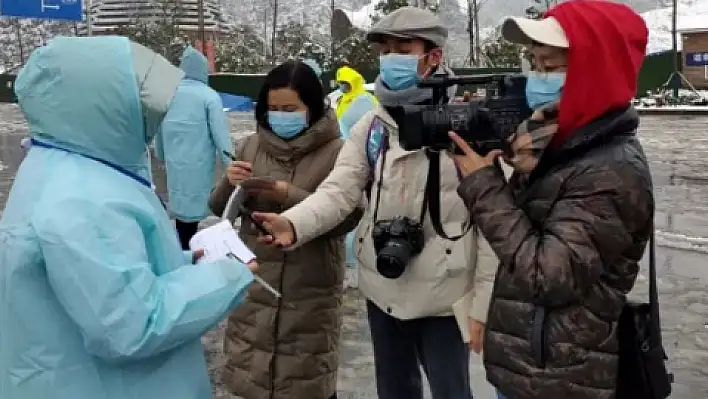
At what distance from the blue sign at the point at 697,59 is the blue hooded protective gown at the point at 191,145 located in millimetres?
29404

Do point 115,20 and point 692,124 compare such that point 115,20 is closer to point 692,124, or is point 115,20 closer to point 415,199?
point 692,124

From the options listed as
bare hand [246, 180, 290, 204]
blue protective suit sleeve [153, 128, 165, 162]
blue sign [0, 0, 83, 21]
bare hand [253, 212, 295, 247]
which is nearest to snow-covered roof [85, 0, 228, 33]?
Answer: blue sign [0, 0, 83, 21]

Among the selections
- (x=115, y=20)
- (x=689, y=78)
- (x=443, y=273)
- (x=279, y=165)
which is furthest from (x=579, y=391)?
(x=115, y=20)

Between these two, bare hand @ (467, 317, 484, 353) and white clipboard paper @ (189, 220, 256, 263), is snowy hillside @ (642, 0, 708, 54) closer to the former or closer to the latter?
bare hand @ (467, 317, 484, 353)

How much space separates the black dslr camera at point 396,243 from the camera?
8.23 ft

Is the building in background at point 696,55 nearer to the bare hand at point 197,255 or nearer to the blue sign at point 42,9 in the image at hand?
the blue sign at point 42,9

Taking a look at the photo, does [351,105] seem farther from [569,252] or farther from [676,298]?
[569,252]

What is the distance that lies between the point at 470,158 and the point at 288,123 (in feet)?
4.03

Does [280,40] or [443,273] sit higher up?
[280,40]

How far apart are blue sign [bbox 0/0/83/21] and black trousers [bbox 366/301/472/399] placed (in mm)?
7043

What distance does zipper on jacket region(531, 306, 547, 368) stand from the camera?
1.99m

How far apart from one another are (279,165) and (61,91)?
1.45m

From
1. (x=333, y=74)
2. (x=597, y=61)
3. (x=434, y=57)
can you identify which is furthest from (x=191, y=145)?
(x=333, y=74)

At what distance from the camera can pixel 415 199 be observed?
2639 mm
